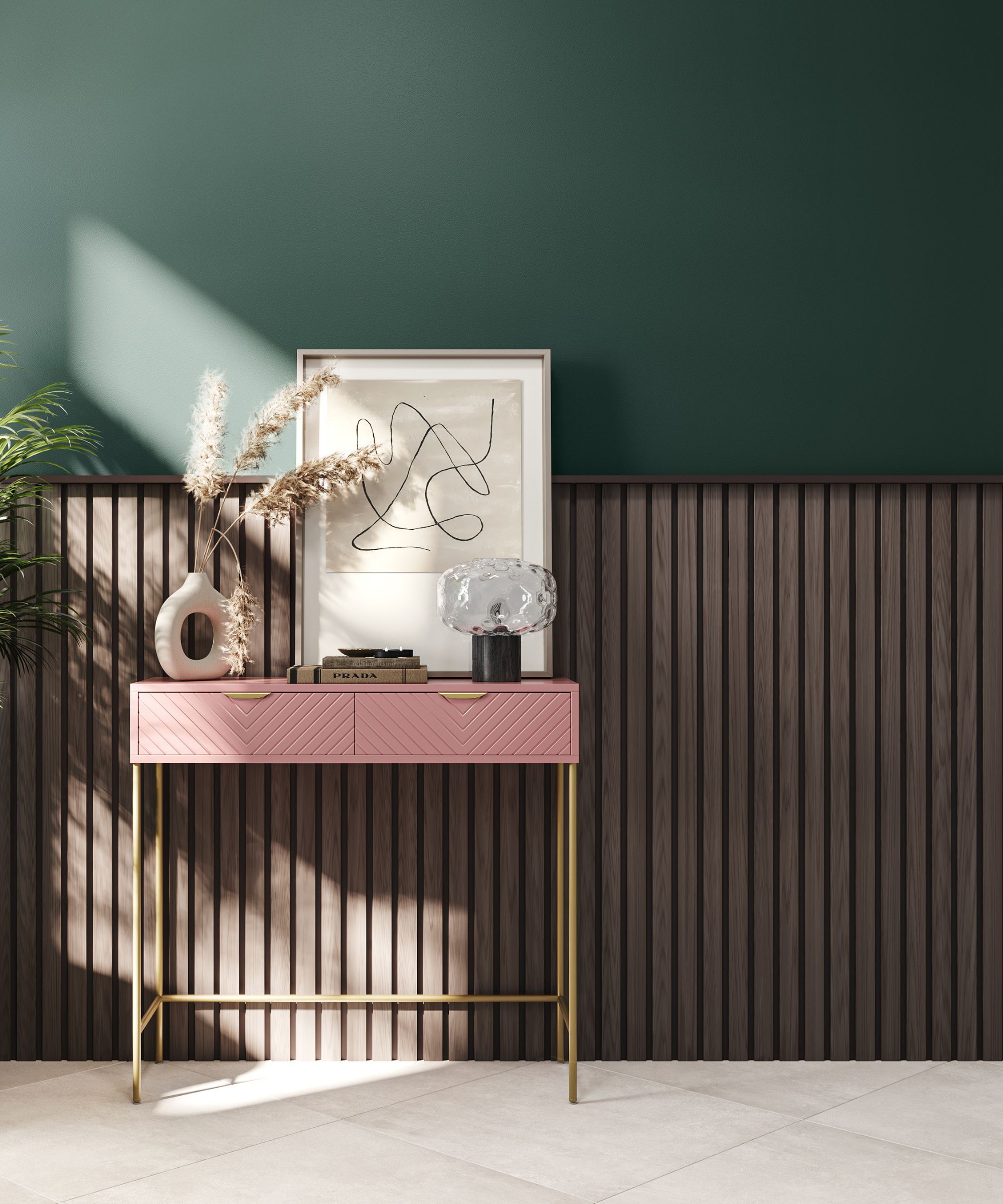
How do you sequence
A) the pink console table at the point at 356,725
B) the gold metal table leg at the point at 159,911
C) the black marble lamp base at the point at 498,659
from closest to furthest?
1. the pink console table at the point at 356,725
2. the black marble lamp base at the point at 498,659
3. the gold metal table leg at the point at 159,911

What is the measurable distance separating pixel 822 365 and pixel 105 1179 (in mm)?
2707

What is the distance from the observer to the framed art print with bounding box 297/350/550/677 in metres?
3.11

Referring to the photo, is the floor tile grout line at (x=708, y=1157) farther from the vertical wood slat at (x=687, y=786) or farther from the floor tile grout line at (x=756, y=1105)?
the vertical wood slat at (x=687, y=786)

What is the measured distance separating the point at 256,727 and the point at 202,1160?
97 cm

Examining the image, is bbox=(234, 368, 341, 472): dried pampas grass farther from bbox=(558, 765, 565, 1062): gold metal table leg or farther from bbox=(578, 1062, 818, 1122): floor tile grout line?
bbox=(578, 1062, 818, 1122): floor tile grout line

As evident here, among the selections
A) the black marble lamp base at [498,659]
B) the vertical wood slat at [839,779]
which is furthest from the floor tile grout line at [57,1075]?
the vertical wood slat at [839,779]

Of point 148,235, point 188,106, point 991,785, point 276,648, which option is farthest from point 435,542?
point 991,785

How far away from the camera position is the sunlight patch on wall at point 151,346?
3186mm

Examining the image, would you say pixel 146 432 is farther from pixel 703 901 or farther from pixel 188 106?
pixel 703 901

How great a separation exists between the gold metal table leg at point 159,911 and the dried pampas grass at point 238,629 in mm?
359

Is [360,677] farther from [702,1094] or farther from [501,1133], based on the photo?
[702,1094]

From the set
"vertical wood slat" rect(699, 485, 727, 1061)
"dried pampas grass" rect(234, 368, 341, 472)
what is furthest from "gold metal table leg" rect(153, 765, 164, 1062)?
"vertical wood slat" rect(699, 485, 727, 1061)

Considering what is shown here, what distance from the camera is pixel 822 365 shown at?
3195 millimetres

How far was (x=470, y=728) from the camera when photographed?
274 centimetres
